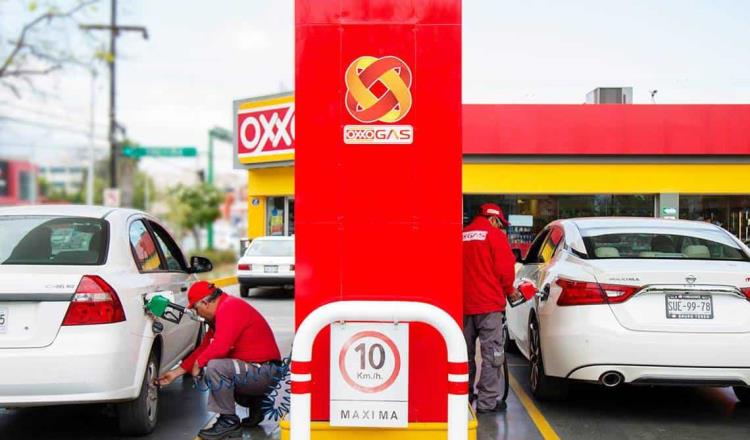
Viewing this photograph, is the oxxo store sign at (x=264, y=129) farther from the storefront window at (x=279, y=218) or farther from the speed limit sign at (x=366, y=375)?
the speed limit sign at (x=366, y=375)

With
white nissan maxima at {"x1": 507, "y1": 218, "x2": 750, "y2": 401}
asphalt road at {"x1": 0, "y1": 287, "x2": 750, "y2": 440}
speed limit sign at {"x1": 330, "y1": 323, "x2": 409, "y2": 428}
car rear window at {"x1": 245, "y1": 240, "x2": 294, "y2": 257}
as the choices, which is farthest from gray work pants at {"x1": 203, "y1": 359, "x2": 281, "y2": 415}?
car rear window at {"x1": 245, "y1": 240, "x2": 294, "y2": 257}

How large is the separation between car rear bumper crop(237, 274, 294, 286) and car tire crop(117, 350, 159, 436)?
11.5 meters

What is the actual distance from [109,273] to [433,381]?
2.24m

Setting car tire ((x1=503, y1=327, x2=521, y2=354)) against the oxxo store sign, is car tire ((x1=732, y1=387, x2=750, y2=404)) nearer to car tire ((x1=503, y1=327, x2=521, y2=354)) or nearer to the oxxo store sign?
car tire ((x1=503, y1=327, x2=521, y2=354))

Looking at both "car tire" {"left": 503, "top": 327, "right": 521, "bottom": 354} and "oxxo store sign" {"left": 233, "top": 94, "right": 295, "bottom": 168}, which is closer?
"car tire" {"left": 503, "top": 327, "right": 521, "bottom": 354}

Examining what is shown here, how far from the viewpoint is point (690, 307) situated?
5672 mm

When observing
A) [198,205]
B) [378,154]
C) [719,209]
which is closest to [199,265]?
[378,154]

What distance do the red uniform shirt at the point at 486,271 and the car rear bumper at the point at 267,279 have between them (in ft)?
37.0

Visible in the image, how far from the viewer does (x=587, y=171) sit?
59.7ft

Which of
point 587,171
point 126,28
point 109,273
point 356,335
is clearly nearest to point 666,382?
point 356,335

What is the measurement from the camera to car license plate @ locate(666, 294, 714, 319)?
5.66 meters

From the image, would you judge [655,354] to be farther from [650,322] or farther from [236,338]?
[236,338]

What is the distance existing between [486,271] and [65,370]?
3125mm

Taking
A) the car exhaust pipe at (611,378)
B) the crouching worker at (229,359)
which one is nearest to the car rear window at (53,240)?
the crouching worker at (229,359)
